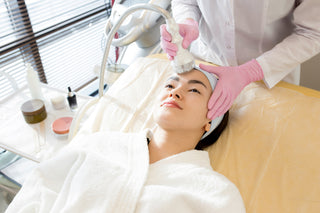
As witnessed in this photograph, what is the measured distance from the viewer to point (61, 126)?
1.38 m

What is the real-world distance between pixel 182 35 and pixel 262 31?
1.26 feet

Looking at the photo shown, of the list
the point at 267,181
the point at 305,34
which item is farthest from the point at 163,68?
the point at 267,181

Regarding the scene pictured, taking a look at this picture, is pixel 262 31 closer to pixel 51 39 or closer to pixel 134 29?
pixel 134 29

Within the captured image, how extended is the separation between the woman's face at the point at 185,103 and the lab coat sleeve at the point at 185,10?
372mm

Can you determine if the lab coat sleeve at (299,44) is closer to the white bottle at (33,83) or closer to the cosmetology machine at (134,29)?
the cosmetology machine at (134,29)

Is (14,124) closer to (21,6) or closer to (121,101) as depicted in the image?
(121,101)

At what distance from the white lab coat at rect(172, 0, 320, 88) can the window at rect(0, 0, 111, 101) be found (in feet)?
2.75

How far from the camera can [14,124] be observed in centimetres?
147

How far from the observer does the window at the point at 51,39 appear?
81.7 inches

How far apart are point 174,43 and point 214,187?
52cm

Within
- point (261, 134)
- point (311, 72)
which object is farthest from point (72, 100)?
point (311, 72)

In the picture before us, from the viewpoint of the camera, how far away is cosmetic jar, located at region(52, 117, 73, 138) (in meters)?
1.35

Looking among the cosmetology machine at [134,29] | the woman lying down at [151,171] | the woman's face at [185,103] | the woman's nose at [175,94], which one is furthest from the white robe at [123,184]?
the cosmetology machine at [134,29]

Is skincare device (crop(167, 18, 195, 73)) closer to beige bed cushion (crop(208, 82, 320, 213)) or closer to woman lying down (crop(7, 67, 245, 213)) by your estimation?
woman lying down (crop(7, 67, 245, 213))
